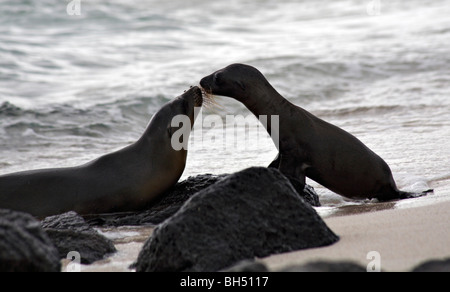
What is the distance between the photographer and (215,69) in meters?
13.6

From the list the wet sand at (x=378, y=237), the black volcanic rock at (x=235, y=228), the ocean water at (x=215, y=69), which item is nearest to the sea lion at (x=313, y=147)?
the ocean water at (x=215, y=69)

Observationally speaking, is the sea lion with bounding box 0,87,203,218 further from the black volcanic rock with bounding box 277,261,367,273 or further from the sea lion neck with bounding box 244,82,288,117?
the black volcanic rock with bounding box 277,261,367,273

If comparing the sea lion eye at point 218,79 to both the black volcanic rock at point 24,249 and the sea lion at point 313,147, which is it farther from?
the black volcanic rock at point 24,249

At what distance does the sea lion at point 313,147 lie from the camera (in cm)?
581

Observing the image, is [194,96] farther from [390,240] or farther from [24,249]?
[24,249]

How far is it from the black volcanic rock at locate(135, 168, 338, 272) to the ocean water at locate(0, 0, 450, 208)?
197 cm

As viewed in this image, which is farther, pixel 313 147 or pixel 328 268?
pixel 313 147

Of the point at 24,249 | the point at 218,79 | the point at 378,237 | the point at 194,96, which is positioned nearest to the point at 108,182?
the point at 194,96

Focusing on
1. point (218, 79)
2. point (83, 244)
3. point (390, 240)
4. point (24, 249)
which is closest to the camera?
point (24, 249)

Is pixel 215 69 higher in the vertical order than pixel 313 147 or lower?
lower

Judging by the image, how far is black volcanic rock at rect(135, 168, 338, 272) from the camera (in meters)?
3.67

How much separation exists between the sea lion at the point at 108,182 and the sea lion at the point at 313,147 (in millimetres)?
586

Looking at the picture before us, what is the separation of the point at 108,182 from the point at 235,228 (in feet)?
6.49

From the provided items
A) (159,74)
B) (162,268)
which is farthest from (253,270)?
(159,74)
